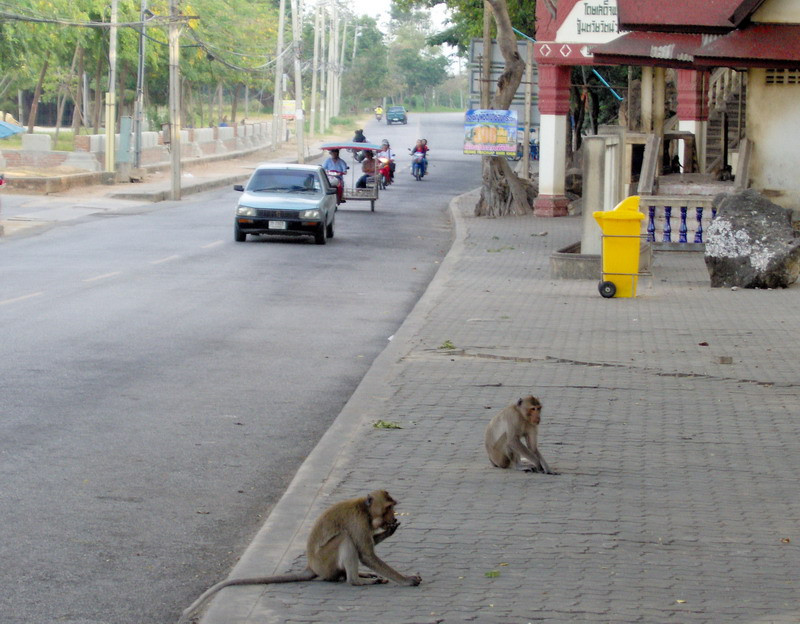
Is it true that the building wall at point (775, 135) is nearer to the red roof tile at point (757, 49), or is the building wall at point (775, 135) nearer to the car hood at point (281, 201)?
the red roof tile at point (757, 49)

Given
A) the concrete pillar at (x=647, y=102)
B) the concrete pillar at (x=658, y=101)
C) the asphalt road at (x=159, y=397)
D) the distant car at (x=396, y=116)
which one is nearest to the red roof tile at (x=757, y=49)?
the concrete pillar at (x=658, y=101)

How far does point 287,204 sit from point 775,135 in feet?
32.1

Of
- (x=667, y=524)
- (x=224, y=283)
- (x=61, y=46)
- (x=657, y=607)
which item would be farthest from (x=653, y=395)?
(x=61, y=46)

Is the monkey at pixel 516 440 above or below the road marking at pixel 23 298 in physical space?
below

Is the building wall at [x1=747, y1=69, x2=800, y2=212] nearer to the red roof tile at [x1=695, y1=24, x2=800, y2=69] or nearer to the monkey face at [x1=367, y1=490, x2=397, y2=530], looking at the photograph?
the red roof tile at [x1=695, y1=24, x2=800, y2=69]

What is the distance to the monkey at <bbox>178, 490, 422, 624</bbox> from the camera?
540 centimetres

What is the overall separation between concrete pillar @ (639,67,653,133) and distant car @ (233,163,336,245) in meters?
6.95

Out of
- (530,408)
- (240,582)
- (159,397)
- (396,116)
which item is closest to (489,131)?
(159,397)

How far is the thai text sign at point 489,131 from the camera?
104 feet

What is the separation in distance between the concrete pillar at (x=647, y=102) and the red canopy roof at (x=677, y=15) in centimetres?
446

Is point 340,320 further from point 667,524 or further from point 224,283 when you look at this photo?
point 667,524

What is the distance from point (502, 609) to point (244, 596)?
45.4 inches

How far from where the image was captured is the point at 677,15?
20.9 meters

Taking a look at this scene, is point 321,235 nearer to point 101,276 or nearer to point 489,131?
point 101,276
